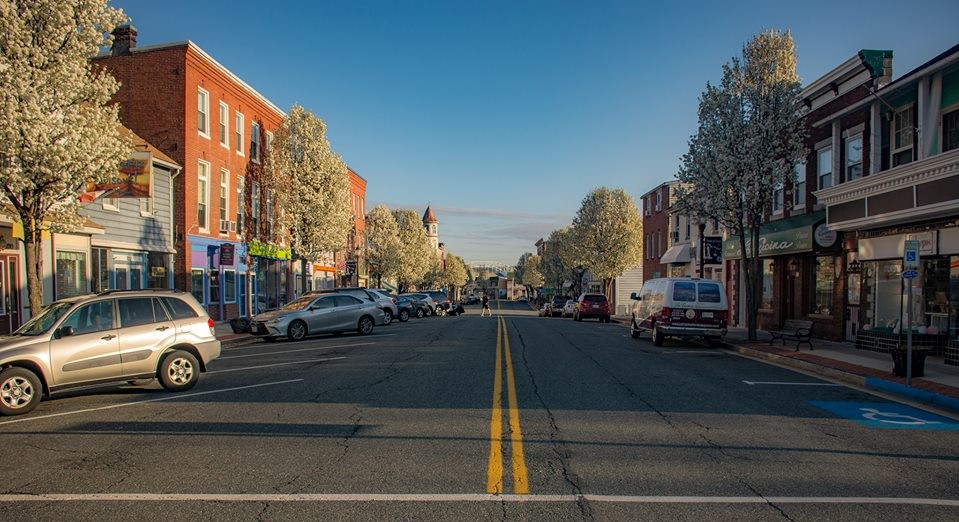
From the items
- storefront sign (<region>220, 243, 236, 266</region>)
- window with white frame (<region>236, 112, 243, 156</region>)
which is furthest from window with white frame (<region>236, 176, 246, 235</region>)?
storefront sign (<region>220, 243, 236, 266</region>)

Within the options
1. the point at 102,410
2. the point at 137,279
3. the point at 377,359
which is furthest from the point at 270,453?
the point at 137,279

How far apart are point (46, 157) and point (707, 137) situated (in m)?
17.6

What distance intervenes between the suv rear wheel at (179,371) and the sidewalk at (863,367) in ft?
40.0

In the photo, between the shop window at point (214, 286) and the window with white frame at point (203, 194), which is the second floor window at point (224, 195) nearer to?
the window with white frame at point (203, 194)

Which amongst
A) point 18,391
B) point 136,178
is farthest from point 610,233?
point 18,391

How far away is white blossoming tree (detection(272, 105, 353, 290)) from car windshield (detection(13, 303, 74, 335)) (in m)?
20.7

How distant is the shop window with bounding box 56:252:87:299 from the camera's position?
20172 millimetres

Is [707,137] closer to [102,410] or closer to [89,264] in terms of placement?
[102,410]

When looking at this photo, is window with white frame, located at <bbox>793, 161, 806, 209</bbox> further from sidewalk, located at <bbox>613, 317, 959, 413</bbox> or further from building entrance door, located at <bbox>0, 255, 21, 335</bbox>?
building entrance door, located at <bbox>0, 255, 21, 335</bbox>

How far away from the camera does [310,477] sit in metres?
6.10

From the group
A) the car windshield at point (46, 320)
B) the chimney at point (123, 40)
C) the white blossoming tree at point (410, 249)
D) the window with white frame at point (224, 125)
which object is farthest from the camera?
the white blossoming tree at point (410, 249)

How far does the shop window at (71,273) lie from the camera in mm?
20172

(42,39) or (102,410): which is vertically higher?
(42,39)

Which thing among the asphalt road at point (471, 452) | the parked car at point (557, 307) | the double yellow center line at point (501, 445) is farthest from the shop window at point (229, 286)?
the parked car at point (557, 307)
